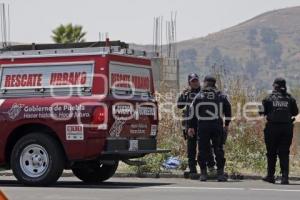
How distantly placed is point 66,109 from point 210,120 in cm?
306

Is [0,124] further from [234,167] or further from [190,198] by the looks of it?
[234,167]

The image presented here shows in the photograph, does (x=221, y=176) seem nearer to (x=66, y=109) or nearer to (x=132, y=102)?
(x=132, y=102)

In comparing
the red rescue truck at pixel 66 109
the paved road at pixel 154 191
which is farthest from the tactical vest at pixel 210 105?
the red rescue truck at pixel 66 109

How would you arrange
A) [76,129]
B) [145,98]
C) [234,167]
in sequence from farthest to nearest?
[234,167], [145,98], [76,129]

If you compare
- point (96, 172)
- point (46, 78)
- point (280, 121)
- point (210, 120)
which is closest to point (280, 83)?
point (280, 121)

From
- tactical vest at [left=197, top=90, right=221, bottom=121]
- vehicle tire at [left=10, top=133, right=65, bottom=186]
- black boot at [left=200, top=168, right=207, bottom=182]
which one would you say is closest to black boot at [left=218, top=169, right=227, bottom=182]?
black boot at [left=200, top=168, right=207, bottom=182]

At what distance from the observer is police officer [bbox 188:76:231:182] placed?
15859 millimetres

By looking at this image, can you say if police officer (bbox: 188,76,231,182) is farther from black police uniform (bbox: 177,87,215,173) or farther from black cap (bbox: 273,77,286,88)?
black cap (bbox: 273,77,286,88)

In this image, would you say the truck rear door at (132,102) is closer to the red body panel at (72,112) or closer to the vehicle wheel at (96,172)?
the red body panel at (72,112)

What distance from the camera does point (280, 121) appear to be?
15.8m

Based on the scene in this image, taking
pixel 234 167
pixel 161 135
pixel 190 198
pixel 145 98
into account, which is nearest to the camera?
pixel 190 198

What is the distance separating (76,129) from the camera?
14.0 m

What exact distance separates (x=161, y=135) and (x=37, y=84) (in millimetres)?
5279

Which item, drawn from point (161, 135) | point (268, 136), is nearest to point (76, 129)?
point (268, 136)
